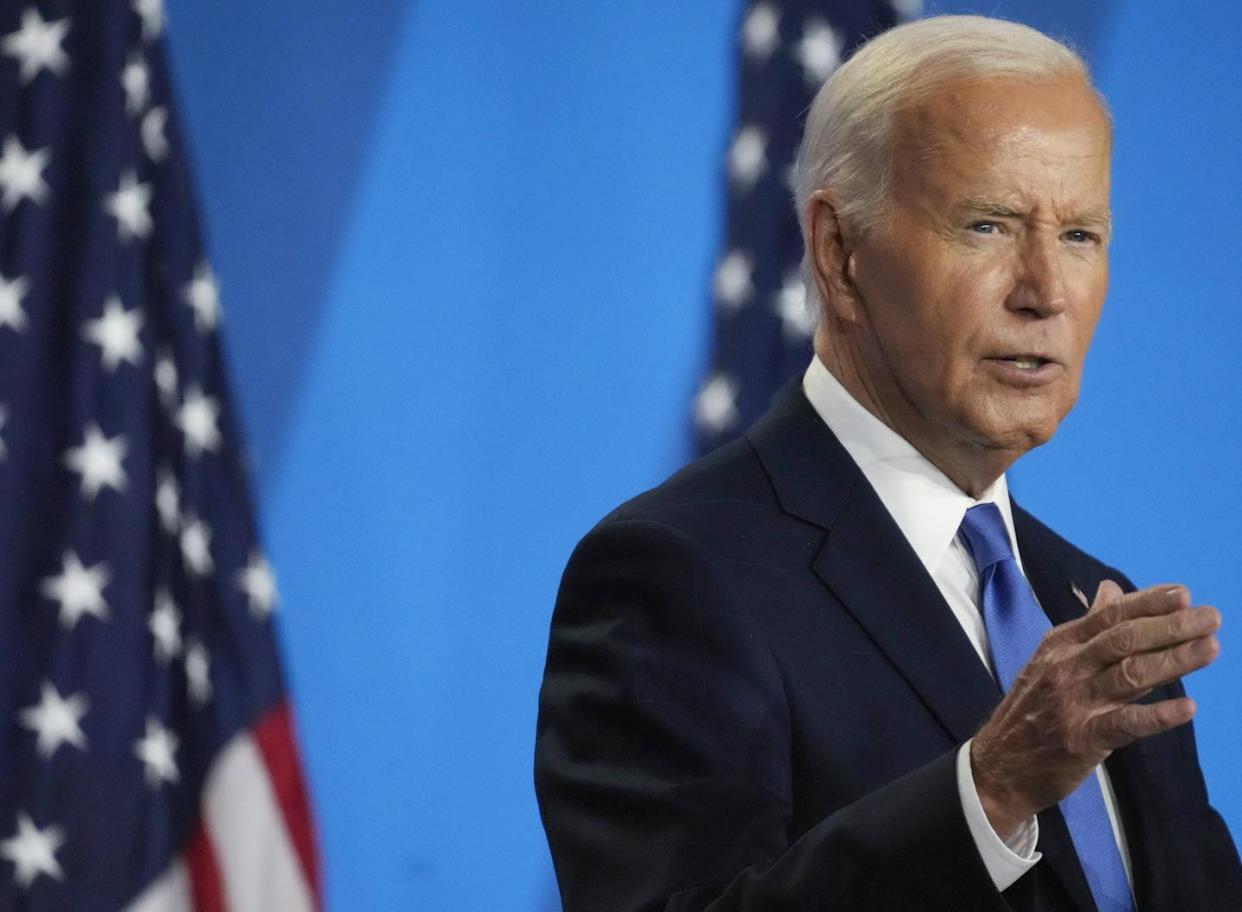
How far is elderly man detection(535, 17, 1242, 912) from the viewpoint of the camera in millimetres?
1283

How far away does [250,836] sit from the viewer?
3.29 meters

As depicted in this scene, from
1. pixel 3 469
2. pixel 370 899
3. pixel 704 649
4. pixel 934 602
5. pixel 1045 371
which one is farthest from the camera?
pixel 370 899

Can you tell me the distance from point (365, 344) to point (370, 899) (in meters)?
1.15

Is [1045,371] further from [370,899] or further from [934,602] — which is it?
[370,899]

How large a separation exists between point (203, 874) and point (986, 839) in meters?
2.33

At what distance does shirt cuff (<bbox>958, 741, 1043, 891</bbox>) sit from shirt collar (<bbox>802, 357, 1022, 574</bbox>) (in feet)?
1.30

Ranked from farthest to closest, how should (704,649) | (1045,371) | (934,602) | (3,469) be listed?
(3,469), (1045,371), (934,602), (704,649)

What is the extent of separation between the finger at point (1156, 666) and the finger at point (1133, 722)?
0.01 metres

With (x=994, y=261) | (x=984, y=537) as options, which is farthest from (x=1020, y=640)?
(x=994, y=261)

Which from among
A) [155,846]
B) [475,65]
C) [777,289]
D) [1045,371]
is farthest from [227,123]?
[1045,371]

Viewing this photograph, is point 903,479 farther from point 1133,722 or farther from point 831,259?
point 1133,722

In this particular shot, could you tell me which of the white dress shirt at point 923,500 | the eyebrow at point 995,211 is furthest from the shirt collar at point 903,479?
the eyebrow at point 995,211

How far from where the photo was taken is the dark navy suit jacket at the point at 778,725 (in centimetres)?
130

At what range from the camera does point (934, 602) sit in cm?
160
